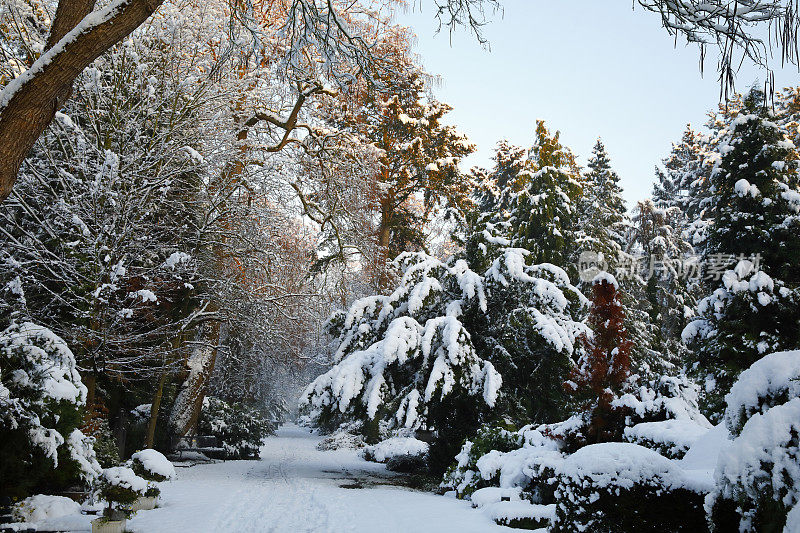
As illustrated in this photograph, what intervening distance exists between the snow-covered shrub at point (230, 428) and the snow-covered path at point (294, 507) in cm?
371

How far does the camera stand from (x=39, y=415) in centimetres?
658

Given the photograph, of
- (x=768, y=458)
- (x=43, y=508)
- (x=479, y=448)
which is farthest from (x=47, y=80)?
(x=479, y=448)

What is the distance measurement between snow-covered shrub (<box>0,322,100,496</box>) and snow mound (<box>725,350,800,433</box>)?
7221mm

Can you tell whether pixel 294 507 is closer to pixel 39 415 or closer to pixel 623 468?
pixel 39 415

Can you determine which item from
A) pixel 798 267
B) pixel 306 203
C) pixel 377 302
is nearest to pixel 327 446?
pixel 377 302

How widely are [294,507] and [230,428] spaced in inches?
393

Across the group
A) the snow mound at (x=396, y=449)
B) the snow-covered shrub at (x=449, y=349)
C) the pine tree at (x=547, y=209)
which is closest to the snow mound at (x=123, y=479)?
the snow-covered shrub at (x=449, y=349)

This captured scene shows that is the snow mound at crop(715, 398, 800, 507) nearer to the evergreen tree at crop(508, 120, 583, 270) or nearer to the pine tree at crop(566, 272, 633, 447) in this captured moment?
the pine tree at crop(566, 272, 633, 447)

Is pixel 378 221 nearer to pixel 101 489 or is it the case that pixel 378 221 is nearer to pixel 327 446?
pixel 327 446

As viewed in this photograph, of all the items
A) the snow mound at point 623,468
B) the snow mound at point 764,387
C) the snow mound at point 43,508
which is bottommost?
the snow mound at point 43,508

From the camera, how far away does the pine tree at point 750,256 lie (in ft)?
38.9

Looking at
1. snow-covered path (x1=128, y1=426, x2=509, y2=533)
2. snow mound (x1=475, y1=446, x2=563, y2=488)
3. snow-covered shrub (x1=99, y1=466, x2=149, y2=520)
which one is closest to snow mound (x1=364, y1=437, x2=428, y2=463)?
snow-covered path (x1=128, y1=426, x2=509, y2=533)

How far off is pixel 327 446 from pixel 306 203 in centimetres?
1376

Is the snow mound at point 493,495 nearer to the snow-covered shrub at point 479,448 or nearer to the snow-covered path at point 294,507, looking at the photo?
the snow-covered path at point 294,507
